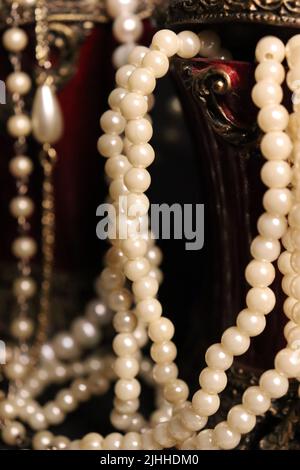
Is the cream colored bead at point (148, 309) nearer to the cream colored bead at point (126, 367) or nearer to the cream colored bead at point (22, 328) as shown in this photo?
the cream colored bead at point (126, 367)

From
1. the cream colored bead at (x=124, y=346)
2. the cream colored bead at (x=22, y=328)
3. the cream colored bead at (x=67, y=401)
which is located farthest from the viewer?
the cream colored bead at (x=22, y=328)

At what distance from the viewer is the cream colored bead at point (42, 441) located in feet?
2.13

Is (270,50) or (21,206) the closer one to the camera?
(270,50)

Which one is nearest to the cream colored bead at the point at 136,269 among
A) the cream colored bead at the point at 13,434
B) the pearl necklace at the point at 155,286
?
the pearl necklace at the point at 155,286

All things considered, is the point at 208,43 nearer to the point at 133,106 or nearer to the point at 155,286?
the point at 133,106

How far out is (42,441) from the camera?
0.65 meters

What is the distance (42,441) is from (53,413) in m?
0.05

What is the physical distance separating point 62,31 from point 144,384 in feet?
1.28

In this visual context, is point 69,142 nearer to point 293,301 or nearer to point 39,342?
point 39,342

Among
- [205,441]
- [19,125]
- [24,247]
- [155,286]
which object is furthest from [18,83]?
[205,441]

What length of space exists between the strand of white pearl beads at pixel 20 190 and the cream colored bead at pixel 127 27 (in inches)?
3.7

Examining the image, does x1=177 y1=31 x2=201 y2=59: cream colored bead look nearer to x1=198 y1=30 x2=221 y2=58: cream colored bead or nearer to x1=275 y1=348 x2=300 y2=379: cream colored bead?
x1=198 y1=30 x2=221 y2=58: cream colored bead

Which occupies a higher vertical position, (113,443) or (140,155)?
(140,155)
